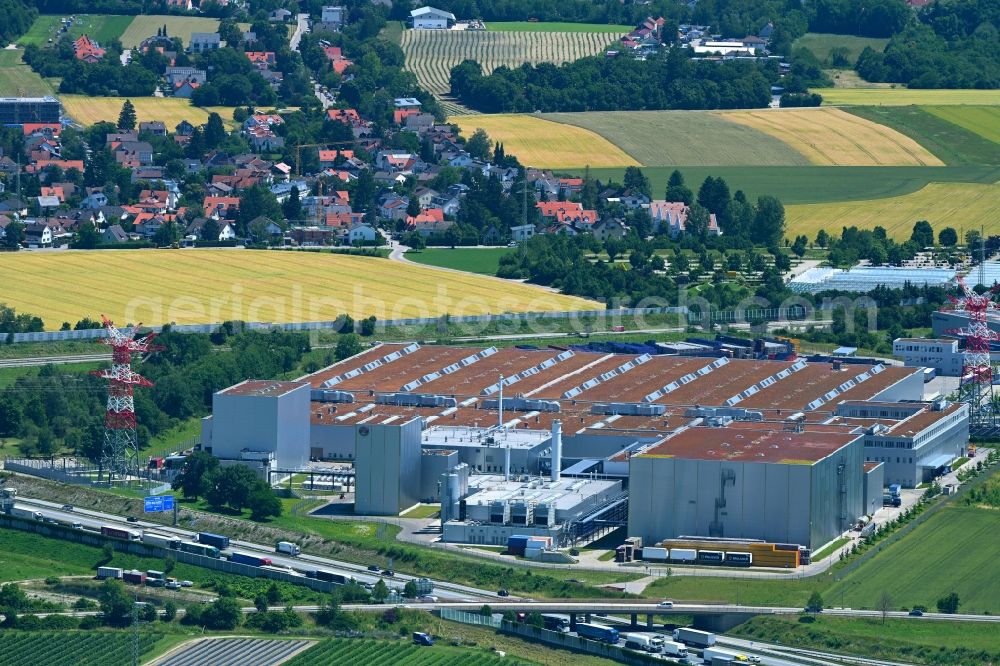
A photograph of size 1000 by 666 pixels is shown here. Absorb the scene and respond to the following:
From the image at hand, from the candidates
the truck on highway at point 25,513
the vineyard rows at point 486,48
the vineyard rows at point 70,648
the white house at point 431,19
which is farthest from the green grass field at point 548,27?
the vineyard rows at point 70,648

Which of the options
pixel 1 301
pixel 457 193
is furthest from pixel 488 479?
pixel 457 193

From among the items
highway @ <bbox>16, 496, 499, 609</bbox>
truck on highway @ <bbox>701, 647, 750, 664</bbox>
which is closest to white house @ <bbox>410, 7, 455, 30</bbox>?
highway @ <bbox>16, 496, 499, 609</bbox>

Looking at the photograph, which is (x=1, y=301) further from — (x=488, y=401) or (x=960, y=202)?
(x=960, y=202)

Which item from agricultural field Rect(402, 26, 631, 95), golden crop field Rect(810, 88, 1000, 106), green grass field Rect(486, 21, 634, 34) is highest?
green grass field Rect(486, 21, 634, 34)

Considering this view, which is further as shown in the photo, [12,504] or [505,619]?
[12,504]

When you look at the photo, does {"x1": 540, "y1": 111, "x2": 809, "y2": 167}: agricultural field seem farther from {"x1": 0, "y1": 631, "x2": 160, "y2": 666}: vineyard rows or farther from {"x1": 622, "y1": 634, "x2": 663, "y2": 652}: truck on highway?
{"x1": 0, "y1": 631, "x2": 160, "y2": 666}: vineyard rows

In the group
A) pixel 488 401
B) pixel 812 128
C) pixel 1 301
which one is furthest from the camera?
pixel 812 128
